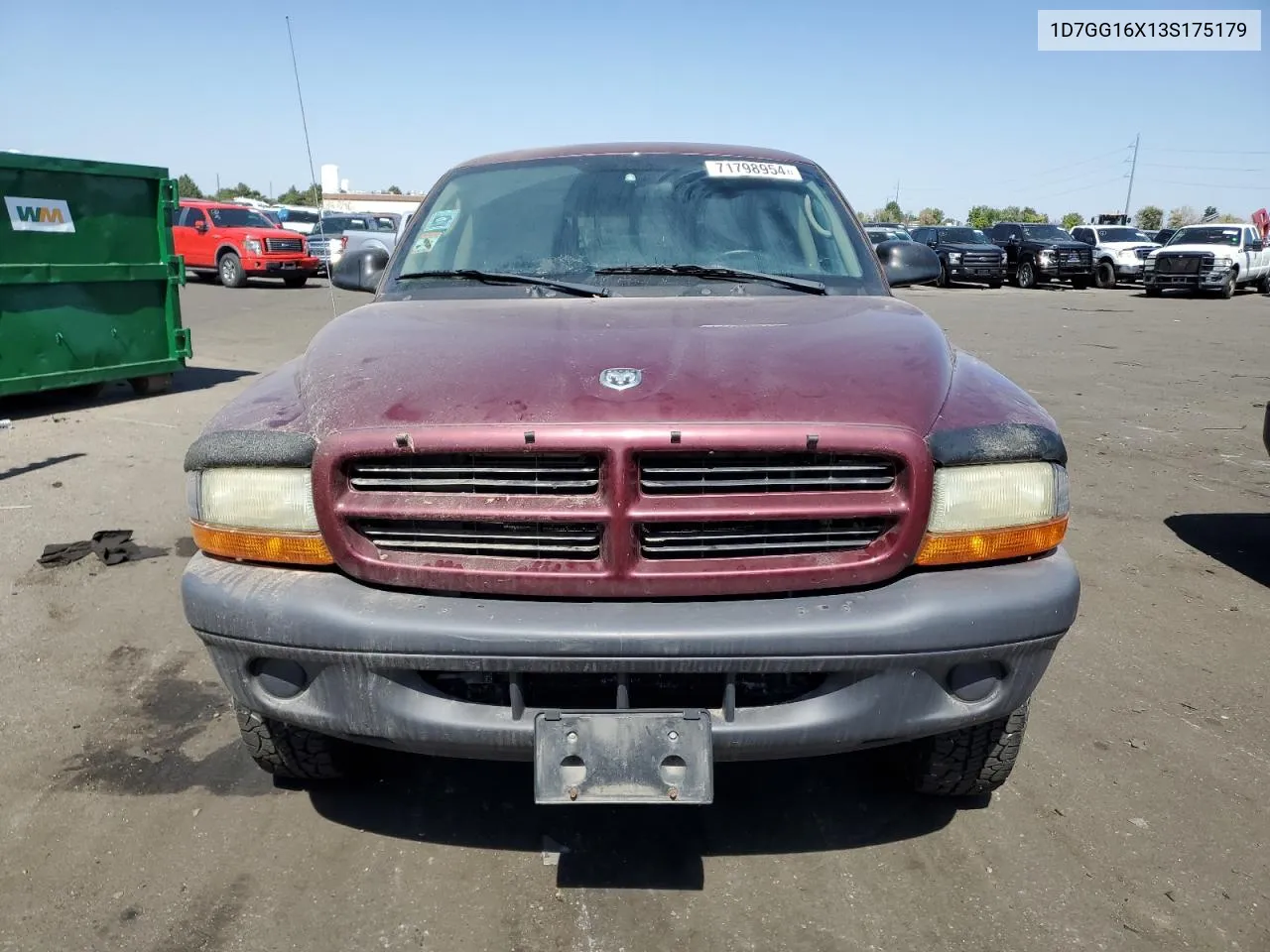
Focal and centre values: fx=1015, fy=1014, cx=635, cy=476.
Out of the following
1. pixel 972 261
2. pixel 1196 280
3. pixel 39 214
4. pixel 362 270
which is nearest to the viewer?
pixel 362 270

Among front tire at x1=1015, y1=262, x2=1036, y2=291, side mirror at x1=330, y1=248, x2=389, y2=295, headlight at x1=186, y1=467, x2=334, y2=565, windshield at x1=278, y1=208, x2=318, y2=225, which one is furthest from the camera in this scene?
windshield at x1=278, y1=208, x2=318, y2=225

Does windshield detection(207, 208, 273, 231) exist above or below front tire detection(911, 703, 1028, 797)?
→ above

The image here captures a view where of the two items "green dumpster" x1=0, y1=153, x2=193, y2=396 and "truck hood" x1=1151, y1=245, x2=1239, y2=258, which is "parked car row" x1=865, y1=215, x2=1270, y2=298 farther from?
"green dumpster" x1=0, y1=153, x2=193, y2=396

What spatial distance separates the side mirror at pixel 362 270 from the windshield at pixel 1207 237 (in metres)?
25.0

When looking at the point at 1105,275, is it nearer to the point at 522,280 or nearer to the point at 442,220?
the point at 442,220

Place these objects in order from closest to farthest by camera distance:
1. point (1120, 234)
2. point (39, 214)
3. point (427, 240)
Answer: point (427, 240) → point (39, 214) → point (1120, 234)

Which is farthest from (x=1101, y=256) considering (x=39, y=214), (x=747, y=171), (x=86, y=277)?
(x=747, y=171)

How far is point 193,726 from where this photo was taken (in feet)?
10.7

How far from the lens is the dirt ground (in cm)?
234

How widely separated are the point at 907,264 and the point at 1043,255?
2547 centimetres

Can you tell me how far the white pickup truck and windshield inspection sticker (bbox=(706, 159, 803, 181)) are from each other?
23.2 metres

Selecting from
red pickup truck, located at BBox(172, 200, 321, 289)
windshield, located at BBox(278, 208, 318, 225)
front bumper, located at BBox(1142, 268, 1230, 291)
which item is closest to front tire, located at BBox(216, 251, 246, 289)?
red pickup truck, located at BBox(172, 200, 321, 289)

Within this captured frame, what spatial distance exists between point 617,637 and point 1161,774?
6.27 feet

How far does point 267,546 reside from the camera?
236cm
